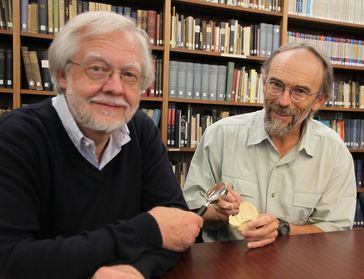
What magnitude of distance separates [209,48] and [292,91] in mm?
1477

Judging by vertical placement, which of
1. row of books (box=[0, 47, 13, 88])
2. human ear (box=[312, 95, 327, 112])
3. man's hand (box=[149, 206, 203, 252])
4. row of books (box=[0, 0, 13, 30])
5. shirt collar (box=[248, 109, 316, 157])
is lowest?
man's hand (box=[149, 206, 203, 252])

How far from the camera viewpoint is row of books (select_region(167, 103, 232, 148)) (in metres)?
2.68

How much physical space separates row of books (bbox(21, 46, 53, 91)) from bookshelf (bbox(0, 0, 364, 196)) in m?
0.04

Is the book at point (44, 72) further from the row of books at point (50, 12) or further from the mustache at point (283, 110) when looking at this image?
the mustache at point (283, 110)

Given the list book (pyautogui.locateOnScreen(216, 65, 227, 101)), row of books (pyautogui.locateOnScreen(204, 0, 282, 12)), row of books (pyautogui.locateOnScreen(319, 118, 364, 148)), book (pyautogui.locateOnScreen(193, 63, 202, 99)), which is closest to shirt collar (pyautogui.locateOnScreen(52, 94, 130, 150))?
book (pyautogui.locateOnScreen(193, 63, 202, 99))

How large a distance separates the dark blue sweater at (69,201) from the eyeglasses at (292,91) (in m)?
0.62

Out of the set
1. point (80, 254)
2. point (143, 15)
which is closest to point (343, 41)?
point (143, 15)

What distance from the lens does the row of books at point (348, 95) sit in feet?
10.5

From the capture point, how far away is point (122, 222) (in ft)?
2.64

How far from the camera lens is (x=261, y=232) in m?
0.97

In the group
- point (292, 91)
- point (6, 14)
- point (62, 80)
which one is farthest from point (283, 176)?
point (6, 14)

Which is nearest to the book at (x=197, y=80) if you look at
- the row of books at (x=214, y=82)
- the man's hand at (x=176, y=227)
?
the row of books at (x=214, y=82)

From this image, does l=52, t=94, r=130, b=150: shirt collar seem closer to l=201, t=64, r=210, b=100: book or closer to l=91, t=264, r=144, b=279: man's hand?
l=91, t=264, r=144, b=279: man's hand

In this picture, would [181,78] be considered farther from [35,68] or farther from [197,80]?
[35,68]
